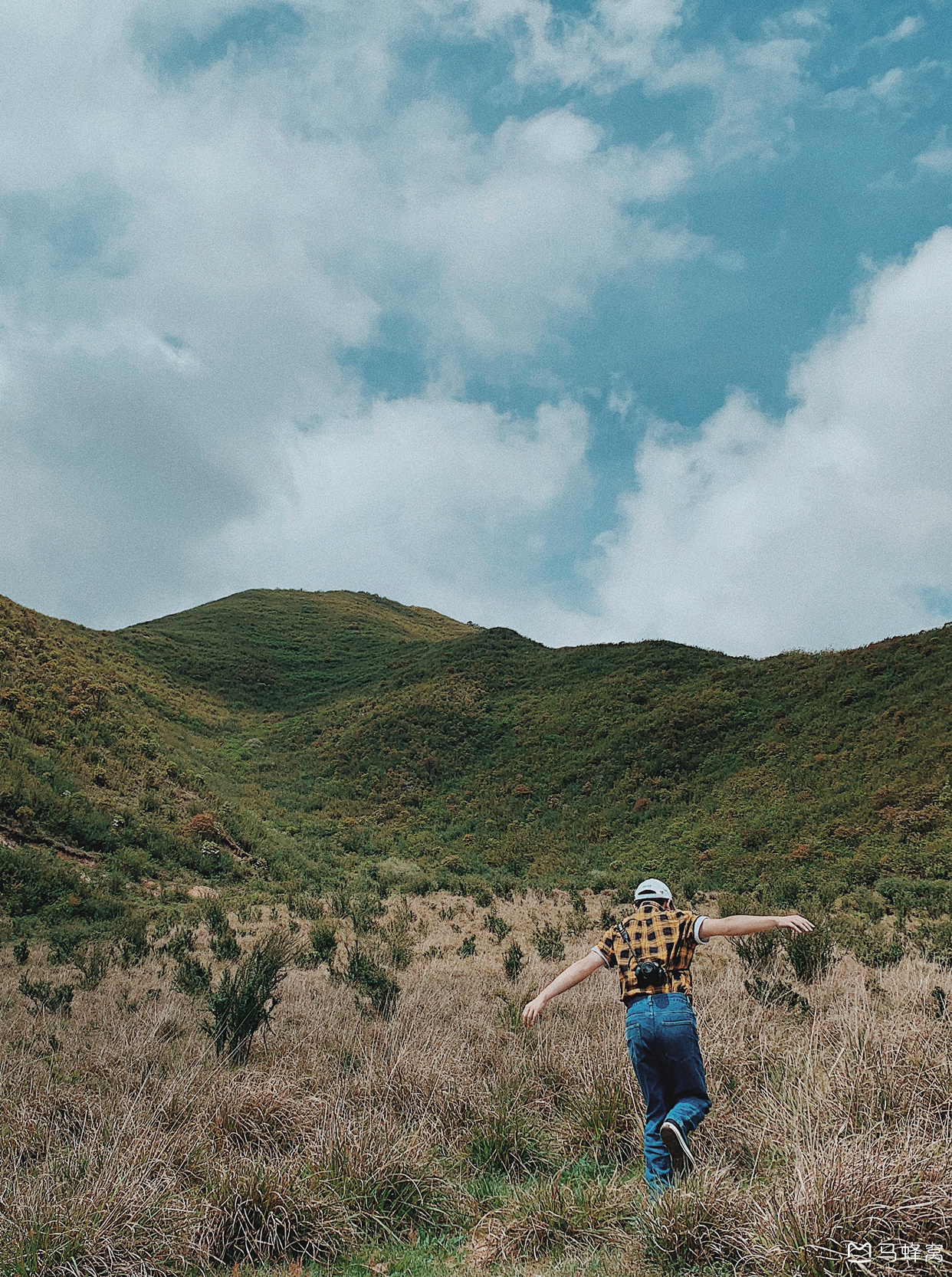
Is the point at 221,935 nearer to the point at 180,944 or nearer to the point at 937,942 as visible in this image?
the point at 180,944

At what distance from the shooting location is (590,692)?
42.4 meters

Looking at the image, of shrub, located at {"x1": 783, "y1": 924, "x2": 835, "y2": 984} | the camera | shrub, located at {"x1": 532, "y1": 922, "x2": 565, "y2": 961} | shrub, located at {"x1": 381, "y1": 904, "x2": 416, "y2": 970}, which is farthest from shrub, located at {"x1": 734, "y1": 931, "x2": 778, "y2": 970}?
the camera

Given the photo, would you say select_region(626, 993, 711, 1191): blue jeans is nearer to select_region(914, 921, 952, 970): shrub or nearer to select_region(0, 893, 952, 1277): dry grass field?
select_region(0, 893, 952, 1277): dry grass field

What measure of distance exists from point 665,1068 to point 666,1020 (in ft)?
0.89

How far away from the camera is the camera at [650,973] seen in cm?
352

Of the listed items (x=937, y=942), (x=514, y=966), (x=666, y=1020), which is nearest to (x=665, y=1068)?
(x=666, y=1020)

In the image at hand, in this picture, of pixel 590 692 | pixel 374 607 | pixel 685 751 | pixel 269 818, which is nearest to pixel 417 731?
pixel 590 692

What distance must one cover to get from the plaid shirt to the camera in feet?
0.08

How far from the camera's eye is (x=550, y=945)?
13.3m

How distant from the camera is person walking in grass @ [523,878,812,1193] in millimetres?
3424

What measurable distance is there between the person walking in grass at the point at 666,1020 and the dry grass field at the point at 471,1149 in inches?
8.3

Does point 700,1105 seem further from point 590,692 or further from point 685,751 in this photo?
point 590,692

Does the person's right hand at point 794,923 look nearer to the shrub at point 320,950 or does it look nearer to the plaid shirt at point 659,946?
the plaid shirt at point 659,946

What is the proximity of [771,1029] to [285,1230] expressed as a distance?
4158 mm
